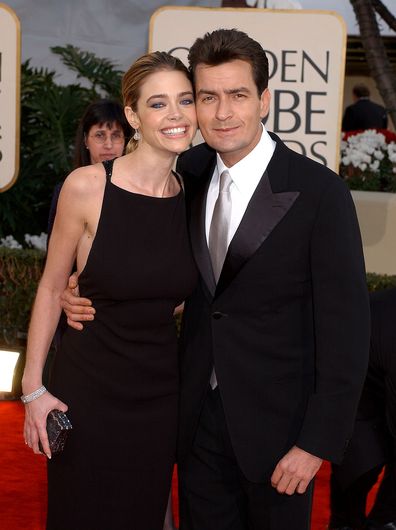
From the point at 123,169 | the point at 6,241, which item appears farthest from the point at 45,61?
the point at 123,169

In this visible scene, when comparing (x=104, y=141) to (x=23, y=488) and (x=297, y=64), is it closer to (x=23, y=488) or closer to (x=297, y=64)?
(x=297, y=64)

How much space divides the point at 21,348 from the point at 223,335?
421 centimetres

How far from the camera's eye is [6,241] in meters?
7.55

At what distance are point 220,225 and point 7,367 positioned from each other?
390 cm

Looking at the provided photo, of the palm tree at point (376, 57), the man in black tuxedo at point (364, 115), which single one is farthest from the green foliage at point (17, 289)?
the man in black tuxedo at point (364, 115)

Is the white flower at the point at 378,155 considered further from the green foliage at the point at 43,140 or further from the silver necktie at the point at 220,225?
the silver necktie at the point at 220,225

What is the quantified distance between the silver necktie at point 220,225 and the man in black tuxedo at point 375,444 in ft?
3.91

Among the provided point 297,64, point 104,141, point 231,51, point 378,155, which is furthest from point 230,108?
point 378,155

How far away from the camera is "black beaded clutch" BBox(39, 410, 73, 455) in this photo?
9.39ft

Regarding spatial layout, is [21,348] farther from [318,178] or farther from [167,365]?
[318,178]

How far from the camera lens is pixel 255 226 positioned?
2.72 metres

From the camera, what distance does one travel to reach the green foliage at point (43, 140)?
8.09 metres

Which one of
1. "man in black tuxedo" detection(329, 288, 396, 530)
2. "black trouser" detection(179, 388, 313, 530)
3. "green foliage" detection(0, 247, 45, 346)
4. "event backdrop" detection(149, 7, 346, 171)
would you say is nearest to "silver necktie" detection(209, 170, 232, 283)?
"black trouser" detection(179, 388, 313, 530)

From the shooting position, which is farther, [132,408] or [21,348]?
[21,348]
